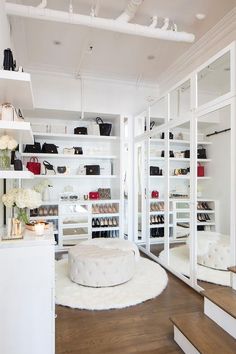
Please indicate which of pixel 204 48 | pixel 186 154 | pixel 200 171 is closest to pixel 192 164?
pixel 200 171

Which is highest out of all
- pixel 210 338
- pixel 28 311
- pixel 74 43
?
pixel 74 43

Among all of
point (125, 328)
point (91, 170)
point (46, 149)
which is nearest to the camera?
point (125, 328)

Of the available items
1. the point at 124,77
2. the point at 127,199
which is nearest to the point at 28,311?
the point at 127,199

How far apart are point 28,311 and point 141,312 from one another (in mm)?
1258

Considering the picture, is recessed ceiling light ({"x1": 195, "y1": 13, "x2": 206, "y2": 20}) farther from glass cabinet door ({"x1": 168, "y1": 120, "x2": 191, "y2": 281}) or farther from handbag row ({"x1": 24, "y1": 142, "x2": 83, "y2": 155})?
handbag row ({"x1": 24, "y1": 142, "x2": 83, "y2": 155})

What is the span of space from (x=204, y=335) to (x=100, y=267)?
139cm

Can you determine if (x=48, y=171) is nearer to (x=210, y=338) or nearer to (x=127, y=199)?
(x=127, y=199)

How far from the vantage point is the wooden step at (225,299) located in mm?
2018

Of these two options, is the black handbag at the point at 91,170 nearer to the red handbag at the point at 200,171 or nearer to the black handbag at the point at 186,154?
the black handbag at the point at 186,154

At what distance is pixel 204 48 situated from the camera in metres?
3.95

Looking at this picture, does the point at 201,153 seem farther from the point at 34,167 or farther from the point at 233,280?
the point at 34,167

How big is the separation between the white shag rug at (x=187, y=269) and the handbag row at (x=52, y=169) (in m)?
2.01

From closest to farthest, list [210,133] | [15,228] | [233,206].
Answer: [15,228]
[233,206]
[210,133]

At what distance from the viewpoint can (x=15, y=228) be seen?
1930 millimetres
